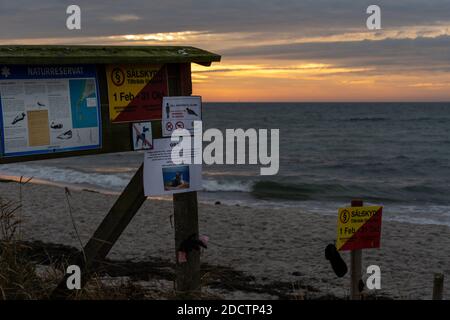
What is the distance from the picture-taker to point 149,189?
175 inches

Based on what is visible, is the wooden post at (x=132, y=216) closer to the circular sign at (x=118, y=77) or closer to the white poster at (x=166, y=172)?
the white poster at (x=166, y=172)

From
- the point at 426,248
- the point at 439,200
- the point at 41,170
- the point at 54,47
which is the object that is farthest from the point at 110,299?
the point at 41,170

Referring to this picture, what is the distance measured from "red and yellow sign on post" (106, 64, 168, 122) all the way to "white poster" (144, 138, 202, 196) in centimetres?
26

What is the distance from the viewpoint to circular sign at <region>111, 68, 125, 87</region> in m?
4.25

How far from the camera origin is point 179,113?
4.48 meters

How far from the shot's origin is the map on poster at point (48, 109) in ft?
12.5

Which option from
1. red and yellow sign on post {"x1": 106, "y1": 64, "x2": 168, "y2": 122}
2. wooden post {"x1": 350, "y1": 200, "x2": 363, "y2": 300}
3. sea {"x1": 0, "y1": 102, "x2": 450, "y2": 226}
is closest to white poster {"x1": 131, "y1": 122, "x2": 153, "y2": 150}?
red and yellow sign on post {"x1": 106, "y1": 64, "x2": 168, "y2": 122}

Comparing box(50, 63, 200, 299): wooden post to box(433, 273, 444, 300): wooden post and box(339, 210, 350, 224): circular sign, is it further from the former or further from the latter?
box(433, 273, 444, 300): wooden post

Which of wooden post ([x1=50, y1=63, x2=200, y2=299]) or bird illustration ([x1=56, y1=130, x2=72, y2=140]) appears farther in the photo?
wooden post ([x1=50, y1=63, x2=200, y2=299])

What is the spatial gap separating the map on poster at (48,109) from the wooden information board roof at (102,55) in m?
0.11

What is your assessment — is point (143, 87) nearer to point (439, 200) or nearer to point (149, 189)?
point (149, 189)

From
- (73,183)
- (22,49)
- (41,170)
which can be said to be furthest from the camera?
(41,170)

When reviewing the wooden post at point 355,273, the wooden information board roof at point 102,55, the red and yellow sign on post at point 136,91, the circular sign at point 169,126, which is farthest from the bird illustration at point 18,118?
the wooden post at point 355,273
